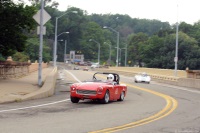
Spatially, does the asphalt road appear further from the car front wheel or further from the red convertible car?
the car front wheel

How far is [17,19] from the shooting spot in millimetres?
27984

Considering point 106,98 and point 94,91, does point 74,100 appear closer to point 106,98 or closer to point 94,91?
point 94,91

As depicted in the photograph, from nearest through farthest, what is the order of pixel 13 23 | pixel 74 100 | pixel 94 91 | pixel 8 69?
1. pixel 94 91
2. pixel 74 100
3. pixel 13 23
4. pixel 8 69

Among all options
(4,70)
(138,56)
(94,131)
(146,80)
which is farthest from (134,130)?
(138,56)

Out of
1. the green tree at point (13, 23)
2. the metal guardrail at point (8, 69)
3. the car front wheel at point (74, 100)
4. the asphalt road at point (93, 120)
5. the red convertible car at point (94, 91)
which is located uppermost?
the green tree at point (13, 23)

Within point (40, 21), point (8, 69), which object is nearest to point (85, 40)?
point (8, 69)

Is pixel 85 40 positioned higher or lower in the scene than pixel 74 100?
higher

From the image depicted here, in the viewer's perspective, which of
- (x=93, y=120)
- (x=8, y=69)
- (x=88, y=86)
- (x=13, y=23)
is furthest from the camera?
(x=8, y=69)

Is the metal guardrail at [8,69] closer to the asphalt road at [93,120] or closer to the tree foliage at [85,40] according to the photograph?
the tree foliage at [85,40]

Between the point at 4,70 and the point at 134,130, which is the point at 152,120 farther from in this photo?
the point at 4,70

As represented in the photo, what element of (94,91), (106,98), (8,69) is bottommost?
(106,98)

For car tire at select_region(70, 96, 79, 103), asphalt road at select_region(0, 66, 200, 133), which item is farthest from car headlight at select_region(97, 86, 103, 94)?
asphalt road at select_region(0, 66, 200, 133)

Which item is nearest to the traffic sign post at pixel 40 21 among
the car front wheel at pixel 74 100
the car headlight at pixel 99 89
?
the car front wheel at pixel 74 100

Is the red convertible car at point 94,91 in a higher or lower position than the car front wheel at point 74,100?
higher
